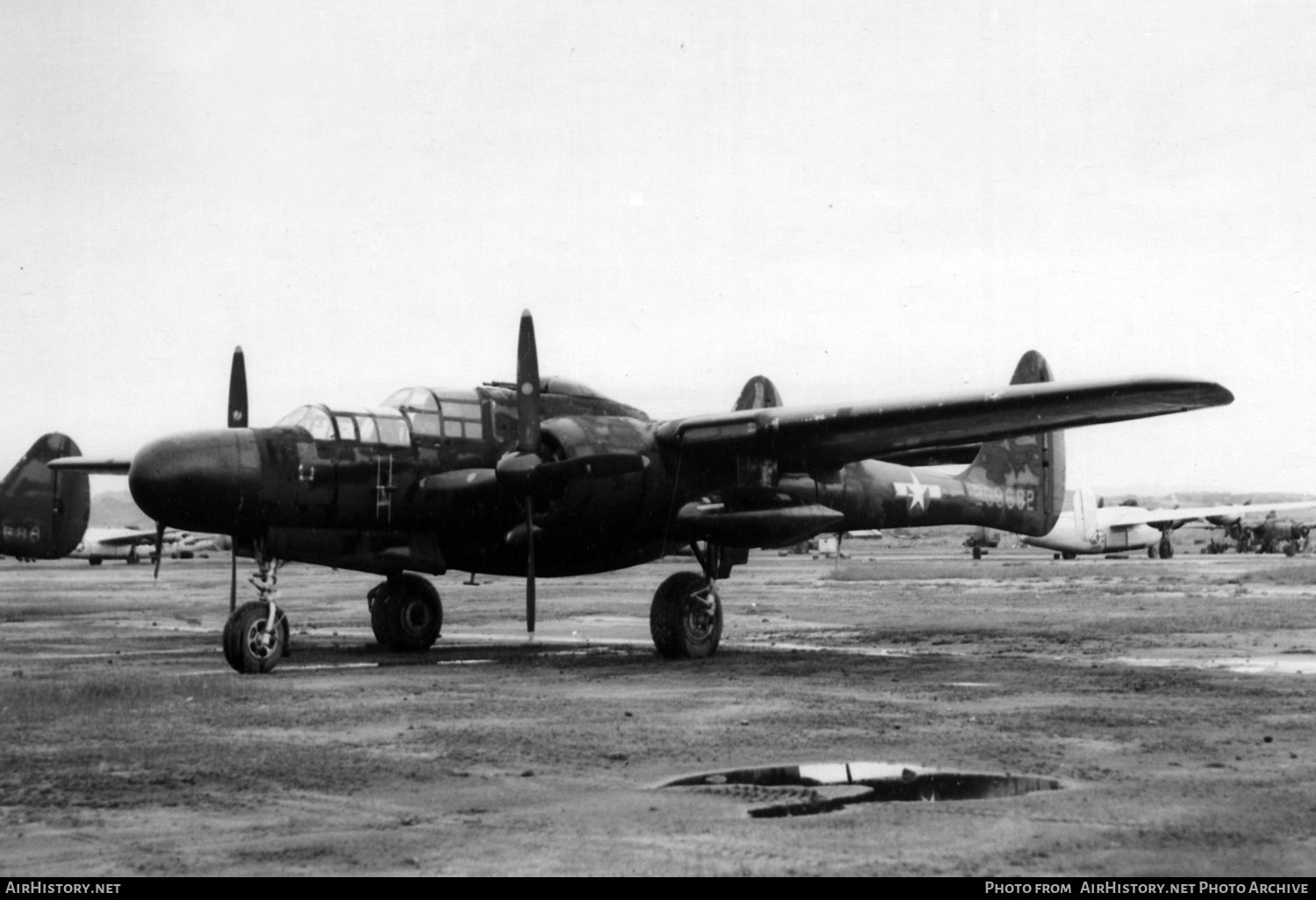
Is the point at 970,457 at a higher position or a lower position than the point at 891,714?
higher

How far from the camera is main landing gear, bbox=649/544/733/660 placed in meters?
19.2

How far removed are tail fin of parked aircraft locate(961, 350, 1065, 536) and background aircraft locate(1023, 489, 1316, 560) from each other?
135ft

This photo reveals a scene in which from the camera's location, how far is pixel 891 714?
1259cm

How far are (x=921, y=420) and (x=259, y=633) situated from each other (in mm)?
8688

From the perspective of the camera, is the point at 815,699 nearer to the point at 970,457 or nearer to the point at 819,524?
the point at 819,524

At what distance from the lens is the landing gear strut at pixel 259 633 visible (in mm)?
16703

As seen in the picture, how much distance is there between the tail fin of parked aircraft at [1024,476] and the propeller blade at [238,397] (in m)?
12.5

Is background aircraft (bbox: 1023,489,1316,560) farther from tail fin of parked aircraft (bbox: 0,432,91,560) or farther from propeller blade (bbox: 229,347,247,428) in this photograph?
propeller blade (bbox: 229,347,247,428)

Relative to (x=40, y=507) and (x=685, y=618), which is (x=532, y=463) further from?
(x=40, y=507)

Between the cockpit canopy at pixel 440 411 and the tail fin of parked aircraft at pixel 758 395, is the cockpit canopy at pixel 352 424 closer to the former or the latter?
the cockpit canopy at pixel 440 411

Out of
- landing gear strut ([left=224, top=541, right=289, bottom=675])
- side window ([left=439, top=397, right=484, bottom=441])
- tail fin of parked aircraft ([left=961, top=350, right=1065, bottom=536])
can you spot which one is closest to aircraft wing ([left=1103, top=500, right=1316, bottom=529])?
tail fin of parked aircraft ([left=961, top=350, right=1065, bottom=536])

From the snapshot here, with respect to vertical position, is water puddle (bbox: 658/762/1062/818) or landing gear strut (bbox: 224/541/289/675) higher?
landing gear strut (bbox: 224/541/289/675)
